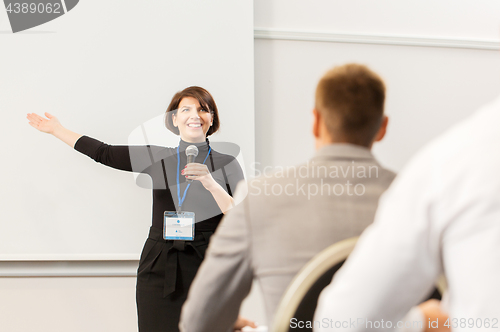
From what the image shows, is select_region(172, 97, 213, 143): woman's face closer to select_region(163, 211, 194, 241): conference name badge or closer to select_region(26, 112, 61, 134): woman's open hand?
select_region(163, 211, 194, 241): conference name badge

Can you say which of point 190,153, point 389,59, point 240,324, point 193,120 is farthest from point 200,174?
point 389,59

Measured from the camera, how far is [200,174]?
149 centimetres

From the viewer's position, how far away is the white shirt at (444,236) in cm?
39

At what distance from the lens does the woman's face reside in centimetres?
162

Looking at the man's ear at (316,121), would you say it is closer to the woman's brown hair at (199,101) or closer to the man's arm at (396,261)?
the man's arm at (396,261)

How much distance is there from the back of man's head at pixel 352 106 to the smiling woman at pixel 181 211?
0.82 meters

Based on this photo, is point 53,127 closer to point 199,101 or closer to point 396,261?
point 199,101

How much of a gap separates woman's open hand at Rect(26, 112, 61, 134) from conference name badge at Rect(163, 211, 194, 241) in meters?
0.80

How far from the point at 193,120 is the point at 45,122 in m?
0.81

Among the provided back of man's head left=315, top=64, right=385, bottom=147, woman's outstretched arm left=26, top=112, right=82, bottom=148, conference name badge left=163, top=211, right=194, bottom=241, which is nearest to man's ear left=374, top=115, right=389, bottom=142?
back of man's head left=315, top=64, right=385, bottom=147

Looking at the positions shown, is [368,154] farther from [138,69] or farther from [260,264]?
[138,69]

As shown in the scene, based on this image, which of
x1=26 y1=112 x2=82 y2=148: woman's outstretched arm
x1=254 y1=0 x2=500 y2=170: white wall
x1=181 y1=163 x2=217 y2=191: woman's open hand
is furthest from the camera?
x1=254 y1=0 x2=500 y2=170: white wall

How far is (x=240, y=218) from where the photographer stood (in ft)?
2.08

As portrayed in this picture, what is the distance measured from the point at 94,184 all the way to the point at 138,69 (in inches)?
25.5
